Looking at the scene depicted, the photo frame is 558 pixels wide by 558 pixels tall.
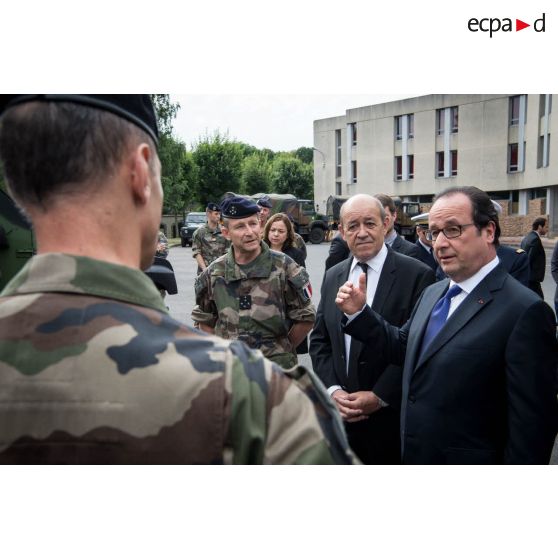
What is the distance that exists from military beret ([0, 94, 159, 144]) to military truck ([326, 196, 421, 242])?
2403cm

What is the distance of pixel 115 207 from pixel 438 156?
39.3 meters

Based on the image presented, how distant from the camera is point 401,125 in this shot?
39750mm

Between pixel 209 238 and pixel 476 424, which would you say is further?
pixel 209 238

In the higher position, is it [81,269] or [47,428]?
[81,269]

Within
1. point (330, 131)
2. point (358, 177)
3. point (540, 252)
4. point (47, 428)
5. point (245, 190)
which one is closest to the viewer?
point (47, 428)

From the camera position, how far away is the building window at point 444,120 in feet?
118

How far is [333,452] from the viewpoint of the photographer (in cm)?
93

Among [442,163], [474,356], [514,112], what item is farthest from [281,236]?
[442,163]

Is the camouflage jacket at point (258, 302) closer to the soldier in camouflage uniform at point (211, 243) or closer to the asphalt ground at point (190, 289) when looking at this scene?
the asphalt ground at point (190, 289)

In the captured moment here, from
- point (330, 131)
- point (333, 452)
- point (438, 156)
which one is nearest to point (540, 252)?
point (333, 452)

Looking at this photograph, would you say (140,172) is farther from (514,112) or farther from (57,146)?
(514,112)

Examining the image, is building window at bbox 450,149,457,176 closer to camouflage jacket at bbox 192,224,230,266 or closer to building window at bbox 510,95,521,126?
building window at bbox 510,95,521,126

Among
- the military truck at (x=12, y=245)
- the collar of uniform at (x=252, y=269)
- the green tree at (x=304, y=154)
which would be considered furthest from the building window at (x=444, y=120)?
the green tree at (x=304, y=154)

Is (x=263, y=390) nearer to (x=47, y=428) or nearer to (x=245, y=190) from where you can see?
(x=47, y=428)
